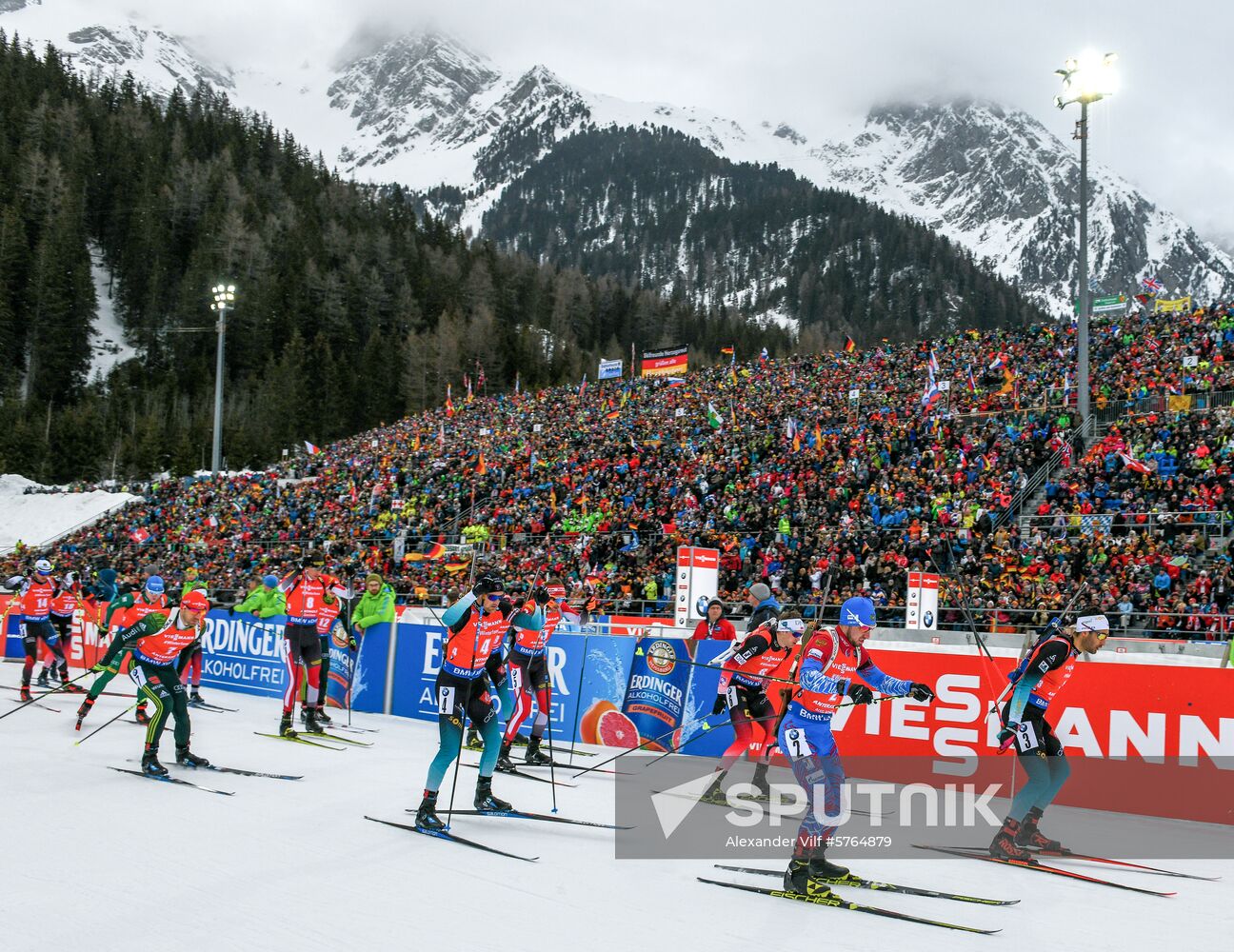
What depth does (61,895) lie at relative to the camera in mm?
5797

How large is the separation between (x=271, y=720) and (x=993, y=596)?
42.1 ft

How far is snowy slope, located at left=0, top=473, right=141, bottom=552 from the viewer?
152 feet

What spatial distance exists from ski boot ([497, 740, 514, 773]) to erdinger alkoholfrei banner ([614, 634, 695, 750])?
2071mm

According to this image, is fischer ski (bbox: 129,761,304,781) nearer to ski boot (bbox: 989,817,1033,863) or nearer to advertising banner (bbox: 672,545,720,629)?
ski boot (bbox: 989,817,1033,863)

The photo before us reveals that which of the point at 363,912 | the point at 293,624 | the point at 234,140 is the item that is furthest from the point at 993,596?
the point at 234,140

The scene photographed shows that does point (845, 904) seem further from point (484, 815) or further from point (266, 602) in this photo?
point (266, 602)

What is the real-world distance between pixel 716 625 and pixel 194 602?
18.7ft

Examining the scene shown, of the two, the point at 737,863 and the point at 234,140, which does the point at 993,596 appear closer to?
the point at 737,863

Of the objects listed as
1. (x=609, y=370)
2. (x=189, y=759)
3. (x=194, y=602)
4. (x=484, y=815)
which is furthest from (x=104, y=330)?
(x=484, y=815)

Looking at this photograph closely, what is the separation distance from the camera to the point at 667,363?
47031 millimetres

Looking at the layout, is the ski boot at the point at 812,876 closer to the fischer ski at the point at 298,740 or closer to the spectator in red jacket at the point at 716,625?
the spectator in red jacket at the point at 716,625

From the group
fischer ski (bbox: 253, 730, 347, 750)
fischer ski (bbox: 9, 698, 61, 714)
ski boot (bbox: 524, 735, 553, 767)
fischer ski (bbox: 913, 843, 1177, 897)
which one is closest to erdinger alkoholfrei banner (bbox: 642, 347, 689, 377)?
fischer ski (bbox: 9, 698, 61, 714)

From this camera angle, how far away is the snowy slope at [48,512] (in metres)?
46.4

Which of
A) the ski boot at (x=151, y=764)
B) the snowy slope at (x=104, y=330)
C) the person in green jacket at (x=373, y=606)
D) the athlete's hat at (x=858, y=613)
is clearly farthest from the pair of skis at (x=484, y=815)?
the snowy slope at (x=104, y=330)
